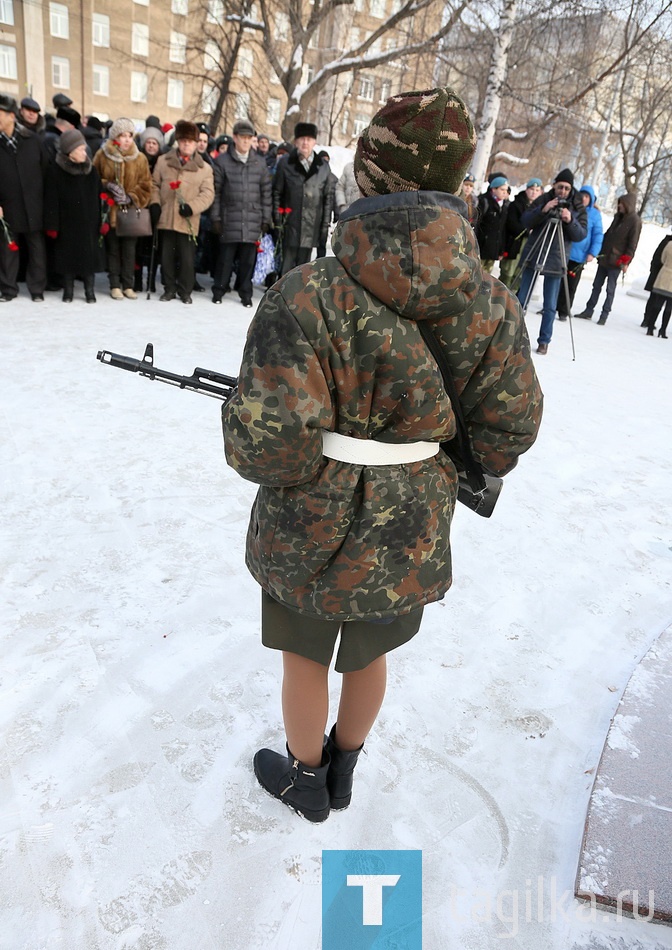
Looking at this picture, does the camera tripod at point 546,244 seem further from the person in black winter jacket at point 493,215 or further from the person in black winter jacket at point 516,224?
the person in black winter jacket at point 493,215

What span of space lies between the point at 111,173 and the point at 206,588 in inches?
196

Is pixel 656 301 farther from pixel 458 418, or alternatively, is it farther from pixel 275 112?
pixel 275 112

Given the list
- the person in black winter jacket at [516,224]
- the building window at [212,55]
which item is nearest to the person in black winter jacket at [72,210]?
the person in black winter jacket at [516,224]

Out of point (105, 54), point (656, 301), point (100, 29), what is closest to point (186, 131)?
point (656, 301)

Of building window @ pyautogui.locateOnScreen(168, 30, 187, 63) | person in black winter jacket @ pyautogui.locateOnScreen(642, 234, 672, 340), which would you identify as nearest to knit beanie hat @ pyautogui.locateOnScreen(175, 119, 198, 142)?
person in black winter jacket @ pyautogui.locateOnScreen(642, 234, 672, 340)

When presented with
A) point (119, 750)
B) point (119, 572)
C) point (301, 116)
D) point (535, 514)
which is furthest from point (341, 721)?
point (301, 116)

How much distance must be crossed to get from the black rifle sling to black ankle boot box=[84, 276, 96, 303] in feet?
18.6

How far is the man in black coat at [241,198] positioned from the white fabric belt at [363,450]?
610 centimetres

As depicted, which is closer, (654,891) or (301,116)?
(654,891)

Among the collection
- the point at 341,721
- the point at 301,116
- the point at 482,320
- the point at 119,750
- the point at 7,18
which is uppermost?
the point at 7,18

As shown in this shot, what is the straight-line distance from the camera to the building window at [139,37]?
31391mm

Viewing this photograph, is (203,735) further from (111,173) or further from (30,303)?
(111,173)

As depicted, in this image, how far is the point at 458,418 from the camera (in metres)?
1.33

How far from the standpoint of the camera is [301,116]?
615 inches
